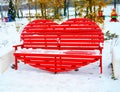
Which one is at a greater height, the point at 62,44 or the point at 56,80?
the point at 62,44

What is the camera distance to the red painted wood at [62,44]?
6.02m

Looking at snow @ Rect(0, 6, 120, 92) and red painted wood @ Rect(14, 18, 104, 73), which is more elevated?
red painted wood @ Rect(14, 18, 104, 73)

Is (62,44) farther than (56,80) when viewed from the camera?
Yes

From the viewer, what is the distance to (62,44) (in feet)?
21.4

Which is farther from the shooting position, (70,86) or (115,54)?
(115,54)

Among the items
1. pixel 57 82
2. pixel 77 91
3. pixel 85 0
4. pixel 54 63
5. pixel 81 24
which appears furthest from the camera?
pixel 85 0

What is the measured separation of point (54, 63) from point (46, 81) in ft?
1.75

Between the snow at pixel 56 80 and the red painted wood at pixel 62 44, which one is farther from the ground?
the red painted wood at pixel 62 44

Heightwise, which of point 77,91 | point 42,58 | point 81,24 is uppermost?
point 81,24

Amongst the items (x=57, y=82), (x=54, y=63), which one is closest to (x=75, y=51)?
(x=54, y=63)

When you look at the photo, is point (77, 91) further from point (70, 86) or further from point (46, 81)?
point (46, 81)

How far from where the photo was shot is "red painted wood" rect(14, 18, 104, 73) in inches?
237

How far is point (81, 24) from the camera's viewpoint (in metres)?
6.55

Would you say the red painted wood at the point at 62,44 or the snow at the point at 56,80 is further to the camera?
the red painted wood at the point at 62,44
